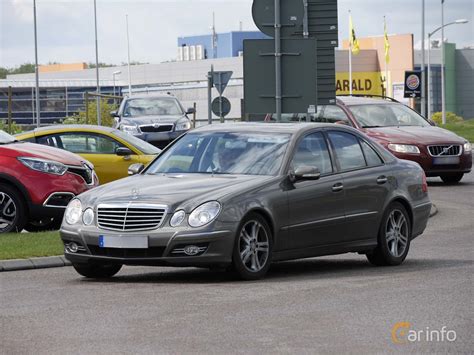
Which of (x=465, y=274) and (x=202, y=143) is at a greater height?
(x=202, y=143)

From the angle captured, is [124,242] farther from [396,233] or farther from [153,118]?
[153,118]

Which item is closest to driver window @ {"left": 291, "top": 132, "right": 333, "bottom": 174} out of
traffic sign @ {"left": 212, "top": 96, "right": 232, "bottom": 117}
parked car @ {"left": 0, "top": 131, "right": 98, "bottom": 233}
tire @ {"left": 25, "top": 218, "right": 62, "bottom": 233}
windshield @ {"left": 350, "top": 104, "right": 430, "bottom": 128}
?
parked car @ {"left": 0, "top": 131, "right": 98, "bottom": 233}

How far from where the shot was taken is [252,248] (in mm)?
11797

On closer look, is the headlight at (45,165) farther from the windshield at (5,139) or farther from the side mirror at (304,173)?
the side mirror at (304,173)

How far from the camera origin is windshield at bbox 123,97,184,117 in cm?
3600

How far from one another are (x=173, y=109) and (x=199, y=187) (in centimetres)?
2483

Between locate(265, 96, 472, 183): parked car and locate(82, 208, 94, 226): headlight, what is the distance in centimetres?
1361

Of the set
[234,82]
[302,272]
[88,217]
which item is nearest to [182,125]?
[302,272]

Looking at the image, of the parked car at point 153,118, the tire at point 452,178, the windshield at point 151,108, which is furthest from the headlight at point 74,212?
the windshield at point 151,108

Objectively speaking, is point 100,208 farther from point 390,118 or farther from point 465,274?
point 390,118

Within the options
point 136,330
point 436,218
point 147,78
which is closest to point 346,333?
point 136,330

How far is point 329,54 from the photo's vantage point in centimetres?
2338

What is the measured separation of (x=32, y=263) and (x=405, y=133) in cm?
1336

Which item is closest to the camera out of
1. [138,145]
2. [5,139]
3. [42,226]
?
[5,139]
